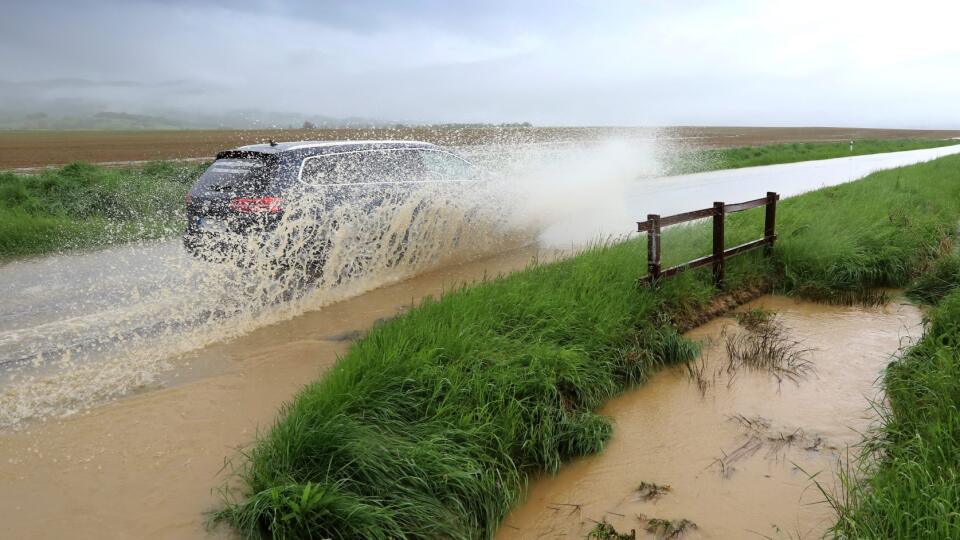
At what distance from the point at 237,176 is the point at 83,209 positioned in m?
7.53

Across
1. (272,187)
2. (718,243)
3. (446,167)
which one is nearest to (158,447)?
(272,187)

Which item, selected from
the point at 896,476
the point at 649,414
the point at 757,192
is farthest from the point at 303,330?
the point at 757,192

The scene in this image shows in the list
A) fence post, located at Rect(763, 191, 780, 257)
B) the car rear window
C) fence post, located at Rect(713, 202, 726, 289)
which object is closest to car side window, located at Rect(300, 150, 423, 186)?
the car rear window

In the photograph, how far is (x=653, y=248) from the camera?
20.9 feet

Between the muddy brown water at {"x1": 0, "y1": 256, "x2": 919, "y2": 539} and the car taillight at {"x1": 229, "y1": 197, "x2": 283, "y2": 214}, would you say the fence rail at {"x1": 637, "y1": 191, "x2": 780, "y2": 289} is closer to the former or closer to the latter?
the muddy brown water at {"x1": 0, "y1": 256, "x2": 919, "y2": 539}

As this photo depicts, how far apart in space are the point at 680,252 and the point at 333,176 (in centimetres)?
414

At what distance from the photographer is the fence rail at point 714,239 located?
6344 mm

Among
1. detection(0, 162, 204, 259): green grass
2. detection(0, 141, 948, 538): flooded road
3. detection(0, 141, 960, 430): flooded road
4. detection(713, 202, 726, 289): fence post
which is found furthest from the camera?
detection(0, 162, 204, 259): green grass

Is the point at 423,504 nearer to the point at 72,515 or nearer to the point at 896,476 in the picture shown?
the point at 72,515

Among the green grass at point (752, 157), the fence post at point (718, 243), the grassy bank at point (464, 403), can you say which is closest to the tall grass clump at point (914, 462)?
the grassy bank at point (464, 403)

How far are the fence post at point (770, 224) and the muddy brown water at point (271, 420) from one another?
228cm

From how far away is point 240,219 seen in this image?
6914 mm

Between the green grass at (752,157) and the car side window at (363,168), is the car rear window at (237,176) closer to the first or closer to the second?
the car side window at (363,168)

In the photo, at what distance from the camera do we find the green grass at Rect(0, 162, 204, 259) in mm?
10453
